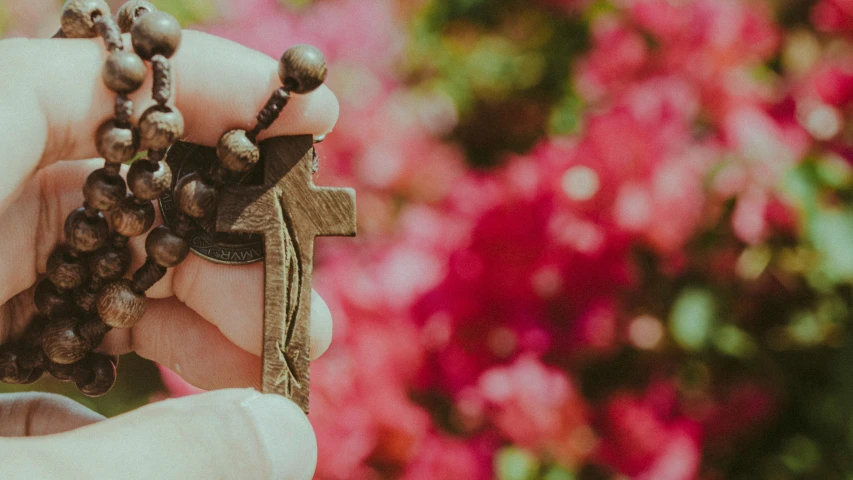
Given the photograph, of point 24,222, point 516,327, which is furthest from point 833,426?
point 24,222

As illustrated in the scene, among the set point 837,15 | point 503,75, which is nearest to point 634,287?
point 837,15

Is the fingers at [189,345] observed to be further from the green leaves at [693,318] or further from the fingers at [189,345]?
the green leaves at [693,318]

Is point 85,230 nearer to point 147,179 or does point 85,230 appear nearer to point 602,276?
point 147,179

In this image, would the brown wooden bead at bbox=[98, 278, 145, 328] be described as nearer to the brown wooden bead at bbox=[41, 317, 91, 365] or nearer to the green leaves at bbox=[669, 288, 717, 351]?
the brown wooden bead at bbox=[41, 317, 91, 365]

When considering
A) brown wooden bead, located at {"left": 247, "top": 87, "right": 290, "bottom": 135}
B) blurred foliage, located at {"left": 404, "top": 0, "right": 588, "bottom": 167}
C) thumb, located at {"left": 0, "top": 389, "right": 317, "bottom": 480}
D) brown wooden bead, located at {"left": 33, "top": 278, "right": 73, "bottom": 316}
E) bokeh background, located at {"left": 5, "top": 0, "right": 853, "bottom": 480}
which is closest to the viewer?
thumb, located at {"left": 0, "top": 389, "right": 317, "bottom": 480}

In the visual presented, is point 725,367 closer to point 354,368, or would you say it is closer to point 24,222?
point 354,368

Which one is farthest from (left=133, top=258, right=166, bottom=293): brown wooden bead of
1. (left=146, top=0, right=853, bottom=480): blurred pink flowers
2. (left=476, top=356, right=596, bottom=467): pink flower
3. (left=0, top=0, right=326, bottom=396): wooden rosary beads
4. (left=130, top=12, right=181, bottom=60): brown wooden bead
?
(left=476, top=356, right=596, bottom=467): pink flower

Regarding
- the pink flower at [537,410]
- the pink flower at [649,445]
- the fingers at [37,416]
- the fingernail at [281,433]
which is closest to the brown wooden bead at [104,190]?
the fingernail at [281,433]
